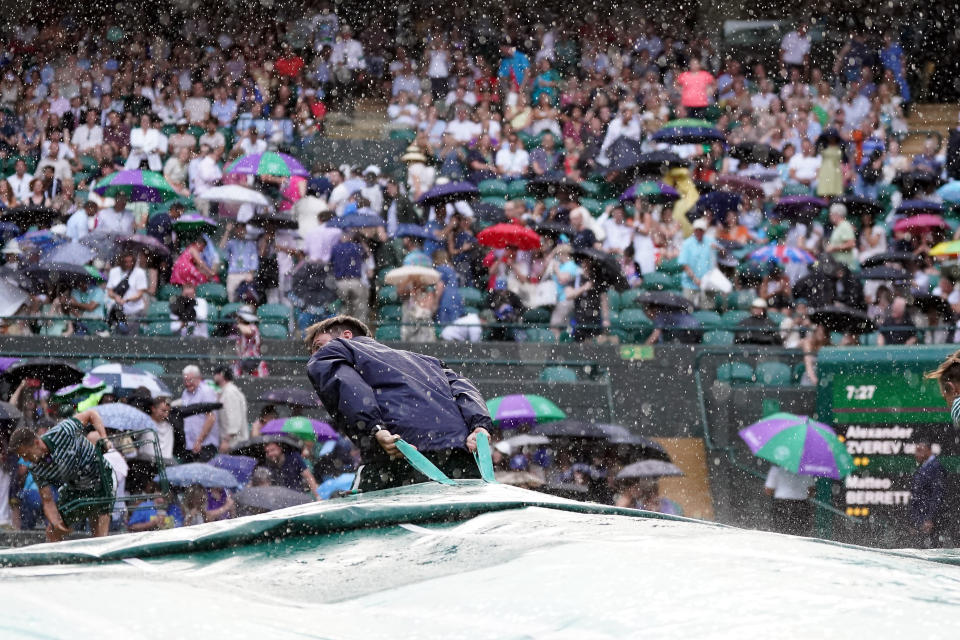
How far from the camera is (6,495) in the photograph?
11.1m

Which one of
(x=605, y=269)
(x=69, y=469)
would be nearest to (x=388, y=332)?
(x=605, y=269)

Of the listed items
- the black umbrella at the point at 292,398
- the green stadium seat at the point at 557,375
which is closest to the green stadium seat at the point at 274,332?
the black umbrella at the point at 292,398

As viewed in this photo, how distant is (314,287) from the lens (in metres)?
13.7

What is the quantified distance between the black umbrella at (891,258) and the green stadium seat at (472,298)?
13.1 ft

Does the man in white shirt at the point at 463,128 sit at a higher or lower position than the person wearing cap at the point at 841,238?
higher

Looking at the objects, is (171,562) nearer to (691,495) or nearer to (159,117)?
(691,495)

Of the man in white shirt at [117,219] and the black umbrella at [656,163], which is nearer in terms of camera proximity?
the man in white shirt at [117,219]

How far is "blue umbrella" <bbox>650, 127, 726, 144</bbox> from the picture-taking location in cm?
1648

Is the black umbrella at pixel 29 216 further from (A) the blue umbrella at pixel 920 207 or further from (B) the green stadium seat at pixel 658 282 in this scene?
(A) the blue umbrella at pixel 920 207

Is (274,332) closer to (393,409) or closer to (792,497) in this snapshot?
(792,497)

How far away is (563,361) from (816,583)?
10054 millimetres

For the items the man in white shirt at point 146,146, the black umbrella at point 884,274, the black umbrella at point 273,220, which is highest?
the man in white shirt at point 146,146

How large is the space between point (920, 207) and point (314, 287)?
6599 millimetres

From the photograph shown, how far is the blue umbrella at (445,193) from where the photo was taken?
1502 centimetres
